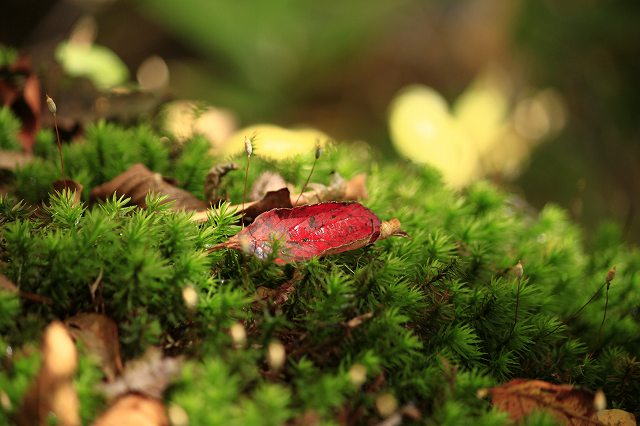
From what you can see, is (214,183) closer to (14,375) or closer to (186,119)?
(186,119)

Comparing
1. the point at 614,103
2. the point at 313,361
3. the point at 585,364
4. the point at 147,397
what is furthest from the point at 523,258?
the point at 614,103

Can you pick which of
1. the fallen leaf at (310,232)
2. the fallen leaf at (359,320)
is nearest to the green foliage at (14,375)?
the fallen leaf at (310,232)

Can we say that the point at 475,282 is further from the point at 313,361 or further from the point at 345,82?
the point at 345,82

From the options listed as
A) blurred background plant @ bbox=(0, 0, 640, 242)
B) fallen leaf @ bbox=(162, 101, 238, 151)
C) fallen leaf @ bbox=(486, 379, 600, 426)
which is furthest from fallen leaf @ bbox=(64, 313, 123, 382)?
blurred background plant @ bbox=(0, 0, 640, 242)

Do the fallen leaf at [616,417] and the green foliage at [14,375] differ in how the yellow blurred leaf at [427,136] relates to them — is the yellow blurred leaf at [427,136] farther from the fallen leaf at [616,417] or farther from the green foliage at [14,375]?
the green foliage at [14,375]

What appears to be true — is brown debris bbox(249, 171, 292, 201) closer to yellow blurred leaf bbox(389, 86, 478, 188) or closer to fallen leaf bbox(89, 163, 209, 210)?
fallen leaf bbox(89, 163, 209, 210)

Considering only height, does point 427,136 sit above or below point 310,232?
below

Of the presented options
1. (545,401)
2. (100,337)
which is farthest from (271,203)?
(545,401)
